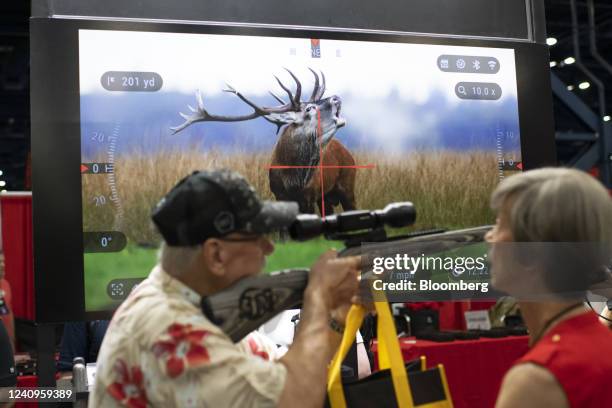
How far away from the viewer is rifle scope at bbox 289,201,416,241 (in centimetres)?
129

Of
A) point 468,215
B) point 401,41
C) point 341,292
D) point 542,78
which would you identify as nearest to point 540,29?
point 542,78

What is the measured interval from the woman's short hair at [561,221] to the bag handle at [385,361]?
329 mm

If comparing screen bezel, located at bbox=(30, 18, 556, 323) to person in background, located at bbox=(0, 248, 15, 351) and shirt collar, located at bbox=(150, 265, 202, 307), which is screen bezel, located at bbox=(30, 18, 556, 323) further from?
person in background, located at bbox=(0, 248, 15, 351)

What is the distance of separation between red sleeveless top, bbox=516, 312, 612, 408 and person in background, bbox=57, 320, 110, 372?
2.95 metres

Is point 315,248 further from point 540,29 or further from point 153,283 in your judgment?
point 540,29

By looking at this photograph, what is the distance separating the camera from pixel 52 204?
6.74 feet

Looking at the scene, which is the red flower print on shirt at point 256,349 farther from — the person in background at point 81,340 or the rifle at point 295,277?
the person in background at point 81,340

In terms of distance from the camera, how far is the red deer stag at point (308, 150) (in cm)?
232

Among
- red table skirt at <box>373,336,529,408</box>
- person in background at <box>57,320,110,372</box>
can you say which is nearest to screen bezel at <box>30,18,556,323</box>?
person in background at <box>57,320,110,372</box>

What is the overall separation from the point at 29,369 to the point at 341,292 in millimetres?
3679

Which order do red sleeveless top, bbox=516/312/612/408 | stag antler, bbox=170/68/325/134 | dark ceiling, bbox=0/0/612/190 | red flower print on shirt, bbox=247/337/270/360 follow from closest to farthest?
red sleeveless top, bbox=516/312/612/408 → red flower print on shirt, bbox=247/337/270/360 → stag antler, bbox=170/68/325/134 → dark ceiling, bbox=0/0/612/190

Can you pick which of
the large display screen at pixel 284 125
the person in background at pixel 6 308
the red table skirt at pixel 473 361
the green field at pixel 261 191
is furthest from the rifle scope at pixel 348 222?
the person in background at pixel 6 308

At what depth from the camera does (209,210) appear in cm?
123

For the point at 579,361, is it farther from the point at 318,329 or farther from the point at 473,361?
the point at 473,361
